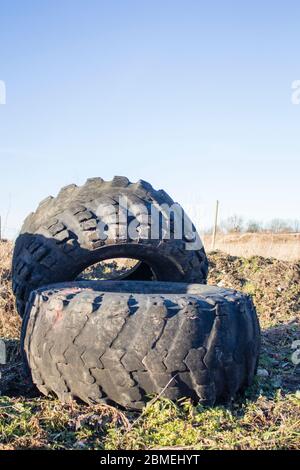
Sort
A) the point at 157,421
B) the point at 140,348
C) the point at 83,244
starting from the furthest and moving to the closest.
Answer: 1. the point at 83,244
2. the point at 140,348
3. the point at 157,421

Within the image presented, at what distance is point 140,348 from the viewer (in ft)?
8.87

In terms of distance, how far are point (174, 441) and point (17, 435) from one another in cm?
67

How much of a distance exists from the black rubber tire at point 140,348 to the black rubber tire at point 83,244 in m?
1.05

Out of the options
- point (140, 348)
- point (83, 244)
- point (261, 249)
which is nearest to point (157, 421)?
point (140, 348)

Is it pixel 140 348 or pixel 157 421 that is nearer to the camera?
pixel 157 421

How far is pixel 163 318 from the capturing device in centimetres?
277

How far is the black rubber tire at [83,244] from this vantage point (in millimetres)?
4043

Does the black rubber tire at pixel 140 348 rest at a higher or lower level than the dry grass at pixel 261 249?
higher

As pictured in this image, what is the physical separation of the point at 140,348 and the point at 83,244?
1.47 meters

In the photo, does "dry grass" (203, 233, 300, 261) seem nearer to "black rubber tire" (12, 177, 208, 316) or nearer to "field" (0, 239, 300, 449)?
"black rubber tire" (12, 177, 208, 316)

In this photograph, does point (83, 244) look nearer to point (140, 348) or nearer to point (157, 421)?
point (140, 348)

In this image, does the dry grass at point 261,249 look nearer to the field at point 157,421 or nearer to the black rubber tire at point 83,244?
the black rubber tire at point 83,244

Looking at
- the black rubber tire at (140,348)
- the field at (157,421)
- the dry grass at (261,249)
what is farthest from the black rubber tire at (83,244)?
the dry grass at (261,249)
